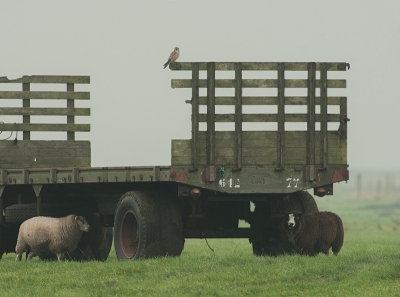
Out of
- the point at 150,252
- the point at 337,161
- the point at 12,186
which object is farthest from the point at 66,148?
the point at 337,161

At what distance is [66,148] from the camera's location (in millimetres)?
21109

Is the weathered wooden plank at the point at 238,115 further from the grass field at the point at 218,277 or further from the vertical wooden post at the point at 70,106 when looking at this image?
the vertical wooden post at the point at 70,106

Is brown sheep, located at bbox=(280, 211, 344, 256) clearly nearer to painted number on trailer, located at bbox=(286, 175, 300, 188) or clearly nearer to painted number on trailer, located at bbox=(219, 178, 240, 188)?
painted number on trailer, located at bbox=(286, 175, 300, 188)

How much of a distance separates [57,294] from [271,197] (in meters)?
5.06

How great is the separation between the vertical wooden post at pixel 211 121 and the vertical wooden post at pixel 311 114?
1.59 metres

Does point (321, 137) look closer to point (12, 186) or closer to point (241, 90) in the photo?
point (241, 90)

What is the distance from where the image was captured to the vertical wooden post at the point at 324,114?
17.1 meters

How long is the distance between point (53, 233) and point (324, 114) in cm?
527

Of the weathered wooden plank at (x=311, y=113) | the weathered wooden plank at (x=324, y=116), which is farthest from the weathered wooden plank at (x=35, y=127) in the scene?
the weathered wooden plank at (x=324, y=116)

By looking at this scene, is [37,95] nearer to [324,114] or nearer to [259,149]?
[259,149]

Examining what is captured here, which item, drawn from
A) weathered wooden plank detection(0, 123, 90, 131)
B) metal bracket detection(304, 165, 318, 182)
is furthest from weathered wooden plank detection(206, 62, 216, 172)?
weathered wooden plank detection(0, 123, 90, 131)

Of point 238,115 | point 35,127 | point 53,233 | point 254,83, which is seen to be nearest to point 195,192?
point 238,115

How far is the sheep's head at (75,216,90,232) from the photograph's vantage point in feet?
62.3

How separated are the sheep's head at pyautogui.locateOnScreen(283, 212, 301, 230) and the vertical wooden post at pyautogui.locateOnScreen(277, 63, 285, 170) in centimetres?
126
